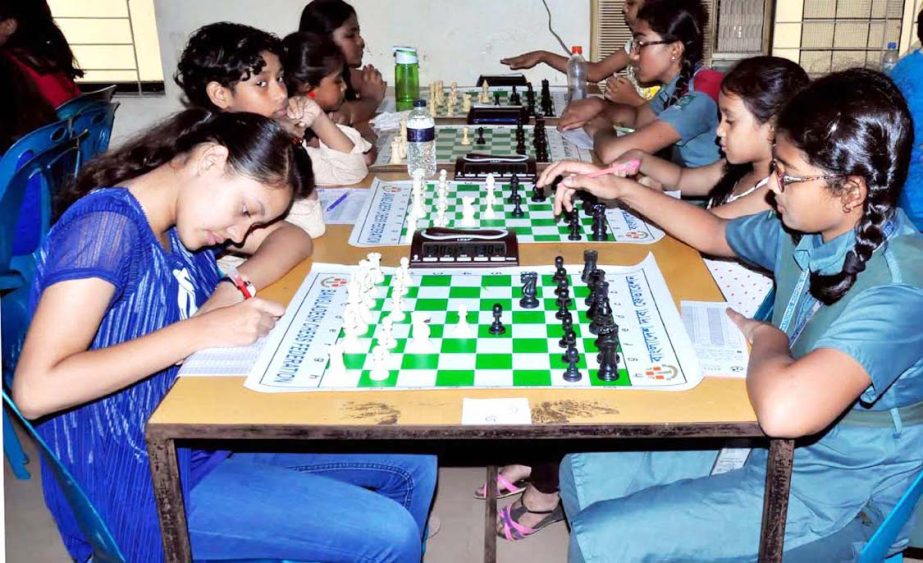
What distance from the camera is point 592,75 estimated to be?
460cm

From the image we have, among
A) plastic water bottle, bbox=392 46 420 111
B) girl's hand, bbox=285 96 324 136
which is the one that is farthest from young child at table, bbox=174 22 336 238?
plastic water bottle, bbox=392 46 420 111

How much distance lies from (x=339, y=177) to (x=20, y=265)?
97 cm

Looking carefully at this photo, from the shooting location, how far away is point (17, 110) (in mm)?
3010

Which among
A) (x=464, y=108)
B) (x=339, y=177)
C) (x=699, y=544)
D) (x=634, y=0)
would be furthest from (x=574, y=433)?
(x=634, y=0)

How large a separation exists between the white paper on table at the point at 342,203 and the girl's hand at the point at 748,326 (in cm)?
107

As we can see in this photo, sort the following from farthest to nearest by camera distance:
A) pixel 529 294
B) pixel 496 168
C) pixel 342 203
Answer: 1. pixel 496 168
2. pixel 342 203
3. pixel 529 294

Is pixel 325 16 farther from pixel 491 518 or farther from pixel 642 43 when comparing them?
pixel 491 518

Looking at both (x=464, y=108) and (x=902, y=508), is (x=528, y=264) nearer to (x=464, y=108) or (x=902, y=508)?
(x=902, y=508)

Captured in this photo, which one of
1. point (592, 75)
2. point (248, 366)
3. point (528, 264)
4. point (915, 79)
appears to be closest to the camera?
point (248, 366)

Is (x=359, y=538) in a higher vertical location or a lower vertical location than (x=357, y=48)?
lower

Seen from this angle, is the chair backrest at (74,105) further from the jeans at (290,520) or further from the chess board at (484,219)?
the jeans at (290,520)

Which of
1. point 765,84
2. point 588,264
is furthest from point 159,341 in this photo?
point 765,84

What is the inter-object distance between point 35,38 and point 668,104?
256cm

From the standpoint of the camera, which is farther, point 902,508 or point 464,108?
point 464,108
